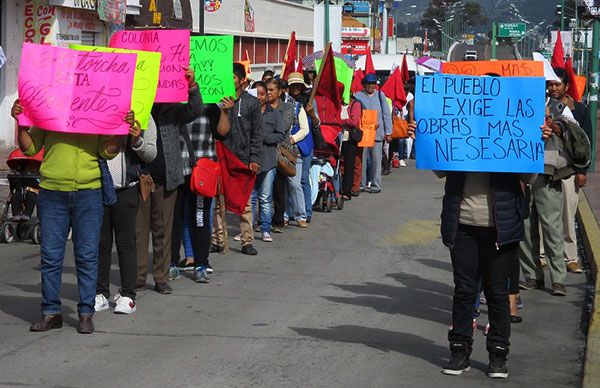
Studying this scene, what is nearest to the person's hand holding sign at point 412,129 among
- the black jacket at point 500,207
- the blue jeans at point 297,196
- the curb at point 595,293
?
the black jacket at point 500,207

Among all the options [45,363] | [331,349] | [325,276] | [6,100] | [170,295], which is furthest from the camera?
[6,100]

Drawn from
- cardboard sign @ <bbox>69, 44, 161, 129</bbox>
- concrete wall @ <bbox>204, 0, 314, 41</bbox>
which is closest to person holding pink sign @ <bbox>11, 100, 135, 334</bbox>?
cardboard sign @ <bbox>69, 44, 161, 129</bbox>

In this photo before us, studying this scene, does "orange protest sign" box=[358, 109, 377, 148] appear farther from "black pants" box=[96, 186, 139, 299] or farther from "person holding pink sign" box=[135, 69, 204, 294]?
"black pants" box=[96, 186, 139, 299]

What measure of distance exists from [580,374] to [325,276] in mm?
4155

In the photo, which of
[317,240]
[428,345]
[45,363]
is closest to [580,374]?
[428,345]

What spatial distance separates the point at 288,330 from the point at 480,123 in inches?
84.0

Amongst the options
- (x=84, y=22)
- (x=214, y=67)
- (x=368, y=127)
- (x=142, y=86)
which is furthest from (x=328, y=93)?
(x=84, y=22)

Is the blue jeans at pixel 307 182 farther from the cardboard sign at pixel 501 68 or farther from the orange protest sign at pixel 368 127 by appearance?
the cardboard sign at pixel 501 68

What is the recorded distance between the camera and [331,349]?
8812mm

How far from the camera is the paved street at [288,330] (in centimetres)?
802

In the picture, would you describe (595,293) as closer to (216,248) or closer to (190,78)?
(190,78)

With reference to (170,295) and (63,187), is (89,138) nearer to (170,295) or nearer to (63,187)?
(63,187)

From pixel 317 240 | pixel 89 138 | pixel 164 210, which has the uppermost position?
pixel 89 138

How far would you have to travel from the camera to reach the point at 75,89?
360 inches
